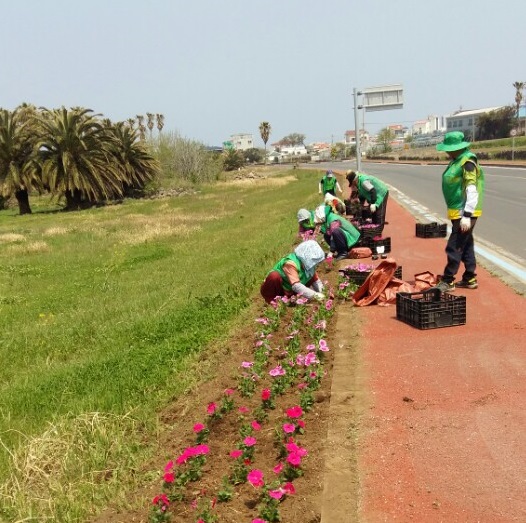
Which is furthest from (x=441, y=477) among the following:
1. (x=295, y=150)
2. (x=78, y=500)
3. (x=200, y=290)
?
(x=295, y=150)

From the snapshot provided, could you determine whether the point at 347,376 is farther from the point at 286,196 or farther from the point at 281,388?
the point at 286,196

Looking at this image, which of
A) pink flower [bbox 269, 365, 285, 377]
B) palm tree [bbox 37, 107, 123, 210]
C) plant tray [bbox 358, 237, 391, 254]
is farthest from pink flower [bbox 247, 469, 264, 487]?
palm tree [bbox 37, 107, 123, 210]

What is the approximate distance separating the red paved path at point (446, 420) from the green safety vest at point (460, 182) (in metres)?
1.17

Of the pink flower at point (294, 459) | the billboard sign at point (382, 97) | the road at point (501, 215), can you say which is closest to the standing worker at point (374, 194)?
the road at point (501, 215)

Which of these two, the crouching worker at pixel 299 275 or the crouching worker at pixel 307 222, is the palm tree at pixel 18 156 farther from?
the crouching worker at pixel 299 275

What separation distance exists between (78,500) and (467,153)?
5303 millimetres

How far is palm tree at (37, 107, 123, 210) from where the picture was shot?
3728 cm

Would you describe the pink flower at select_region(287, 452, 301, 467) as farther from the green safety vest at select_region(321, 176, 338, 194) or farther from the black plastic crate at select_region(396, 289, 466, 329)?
the green safety vest at select_region(321, 176, 338, 194)

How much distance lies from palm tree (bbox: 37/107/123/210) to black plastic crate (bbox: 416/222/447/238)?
102 feet

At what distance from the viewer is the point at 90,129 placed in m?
38.9

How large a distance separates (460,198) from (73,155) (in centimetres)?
3629

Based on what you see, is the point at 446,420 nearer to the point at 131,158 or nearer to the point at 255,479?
the point at 255,479

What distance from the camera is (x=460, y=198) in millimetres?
6191

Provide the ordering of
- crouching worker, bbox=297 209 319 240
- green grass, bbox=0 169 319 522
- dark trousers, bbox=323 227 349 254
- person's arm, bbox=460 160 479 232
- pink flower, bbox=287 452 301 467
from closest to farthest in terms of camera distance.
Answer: pink flower, bbox=287 452 301 467 < green grass, bbox=0 169 319 522 < person's arm, bbox=460 160 479 232 < crouching worker, bbox=297 209 319 240 < dark trousers, bbox=323 227 349 254
